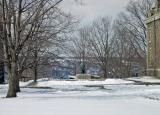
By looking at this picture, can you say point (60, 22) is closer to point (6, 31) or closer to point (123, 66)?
point (6, 31)

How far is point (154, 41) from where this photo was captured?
61.3 metres

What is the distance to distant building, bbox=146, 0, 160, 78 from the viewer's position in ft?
196

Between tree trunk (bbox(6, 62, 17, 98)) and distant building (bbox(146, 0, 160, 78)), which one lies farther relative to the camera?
distant building (bbox(146, 0, 160, 78))

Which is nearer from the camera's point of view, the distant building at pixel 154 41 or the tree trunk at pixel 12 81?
the tree trunk at pixel 12 81

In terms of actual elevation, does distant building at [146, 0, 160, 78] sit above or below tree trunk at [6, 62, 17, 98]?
above

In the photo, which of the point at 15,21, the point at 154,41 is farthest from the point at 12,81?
the point at 154,41

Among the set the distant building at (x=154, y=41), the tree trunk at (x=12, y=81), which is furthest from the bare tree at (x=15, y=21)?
the distant building at (x=154, y=41)

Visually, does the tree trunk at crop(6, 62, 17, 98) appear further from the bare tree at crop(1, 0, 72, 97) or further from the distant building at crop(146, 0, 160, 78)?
the distant building at crop(146, 0, 160, 78)

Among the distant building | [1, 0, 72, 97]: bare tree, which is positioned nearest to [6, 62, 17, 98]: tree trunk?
[1, 0, 72, 97]: bare tree

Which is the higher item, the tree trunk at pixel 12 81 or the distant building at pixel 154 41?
the distant building at pixel 154 41

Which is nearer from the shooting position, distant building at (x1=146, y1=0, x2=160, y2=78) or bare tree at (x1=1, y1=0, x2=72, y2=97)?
bare tree at (x1=1, y1=0, x2=72, y2=97)

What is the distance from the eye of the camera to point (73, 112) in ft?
50.4

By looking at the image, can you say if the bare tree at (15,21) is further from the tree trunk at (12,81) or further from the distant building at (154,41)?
the distant building at (154,41)

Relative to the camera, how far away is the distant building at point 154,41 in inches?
2357
